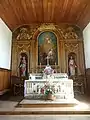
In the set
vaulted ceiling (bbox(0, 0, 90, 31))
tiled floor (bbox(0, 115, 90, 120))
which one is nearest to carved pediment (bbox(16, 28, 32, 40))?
vaulted ceiling (bbox(0, 0, 90, 31))

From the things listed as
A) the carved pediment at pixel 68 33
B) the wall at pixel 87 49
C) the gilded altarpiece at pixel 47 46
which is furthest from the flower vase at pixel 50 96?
the carved pediment at pixel 68 33

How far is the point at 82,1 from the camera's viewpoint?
5336 millimetres

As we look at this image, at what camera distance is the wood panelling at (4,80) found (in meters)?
6.40

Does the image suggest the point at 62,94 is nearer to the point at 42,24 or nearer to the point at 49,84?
the point at 49,84

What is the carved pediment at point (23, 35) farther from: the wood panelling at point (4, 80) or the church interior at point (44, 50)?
the wood panelling at point (4, 80)

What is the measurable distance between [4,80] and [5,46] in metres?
1.67

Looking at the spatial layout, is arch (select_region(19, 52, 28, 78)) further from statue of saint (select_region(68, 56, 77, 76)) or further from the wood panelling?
statue of saint (select_region(68, 56, 77, 76))

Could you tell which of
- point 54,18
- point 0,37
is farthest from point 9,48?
point 54,18

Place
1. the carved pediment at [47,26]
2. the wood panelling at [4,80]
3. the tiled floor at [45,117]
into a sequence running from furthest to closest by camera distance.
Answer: the carved pediment at [47,26]
the wood panelling at [4,80]
the tiled floor at [45,117]

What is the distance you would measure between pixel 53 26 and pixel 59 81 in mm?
3552

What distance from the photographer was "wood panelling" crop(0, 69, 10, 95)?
6.40 meters

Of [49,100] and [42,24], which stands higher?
[42,24]

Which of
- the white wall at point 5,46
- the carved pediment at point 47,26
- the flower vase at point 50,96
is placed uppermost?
the carved pediment at point 47,26

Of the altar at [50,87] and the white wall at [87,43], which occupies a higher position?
the white wall at [87,43]
